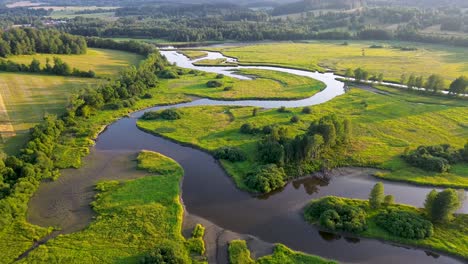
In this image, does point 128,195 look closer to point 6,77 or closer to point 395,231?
point 395,231

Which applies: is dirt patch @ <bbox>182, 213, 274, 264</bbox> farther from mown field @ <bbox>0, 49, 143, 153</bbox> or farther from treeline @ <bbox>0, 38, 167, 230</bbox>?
mown field @ <bbox>0, 49, 143, 153</bbox>

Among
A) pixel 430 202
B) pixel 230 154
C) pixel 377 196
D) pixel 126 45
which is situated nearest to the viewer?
pixel 430 202

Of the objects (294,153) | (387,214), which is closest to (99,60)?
(294,153)

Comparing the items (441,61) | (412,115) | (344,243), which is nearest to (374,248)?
(344,243)

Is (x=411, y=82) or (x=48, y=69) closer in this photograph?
(x=411, y=82)

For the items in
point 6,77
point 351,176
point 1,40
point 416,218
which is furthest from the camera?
point 1,40

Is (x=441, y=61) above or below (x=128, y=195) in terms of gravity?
above

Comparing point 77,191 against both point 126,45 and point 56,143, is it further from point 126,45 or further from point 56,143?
point 126,45
